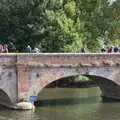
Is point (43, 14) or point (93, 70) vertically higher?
point (43, 14)

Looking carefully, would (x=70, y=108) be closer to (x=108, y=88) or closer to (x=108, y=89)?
(x=108, y=88)

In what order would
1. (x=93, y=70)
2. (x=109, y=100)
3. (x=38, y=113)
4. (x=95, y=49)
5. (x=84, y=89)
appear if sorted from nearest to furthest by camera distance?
1. (x=38, y=113)
2. (x=93, y=70)
3. (x=109, y=100)
4. (x=84, y=89)
5. (x=95, y=49)

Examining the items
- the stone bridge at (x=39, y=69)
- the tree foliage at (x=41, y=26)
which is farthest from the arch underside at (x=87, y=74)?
the tree foliage at (x=41, y=26)

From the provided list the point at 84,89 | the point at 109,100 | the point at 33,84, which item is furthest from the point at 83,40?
the point at 33,84

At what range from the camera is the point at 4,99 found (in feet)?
152

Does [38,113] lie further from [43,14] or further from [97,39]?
[97,39]

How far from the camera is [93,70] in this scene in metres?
47.4

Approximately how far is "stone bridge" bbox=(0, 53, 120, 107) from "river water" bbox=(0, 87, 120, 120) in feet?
6.34

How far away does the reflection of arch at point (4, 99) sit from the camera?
44.9m

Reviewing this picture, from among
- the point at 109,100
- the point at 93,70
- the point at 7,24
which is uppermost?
the point at 7,24

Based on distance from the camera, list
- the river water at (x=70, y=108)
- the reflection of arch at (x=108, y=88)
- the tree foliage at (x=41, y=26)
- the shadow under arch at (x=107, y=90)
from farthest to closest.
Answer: the tree foliage at (x=41, y=26), the reflection of arch at (x=108, y=88), the shadow under arch at (x=107, y=90), the river water at (x=70, y=108)

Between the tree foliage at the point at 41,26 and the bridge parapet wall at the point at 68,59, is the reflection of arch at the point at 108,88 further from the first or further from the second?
the tree foliage at the point at 41,26

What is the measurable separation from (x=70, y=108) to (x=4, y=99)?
20.1 ft

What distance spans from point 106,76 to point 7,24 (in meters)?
18.4
